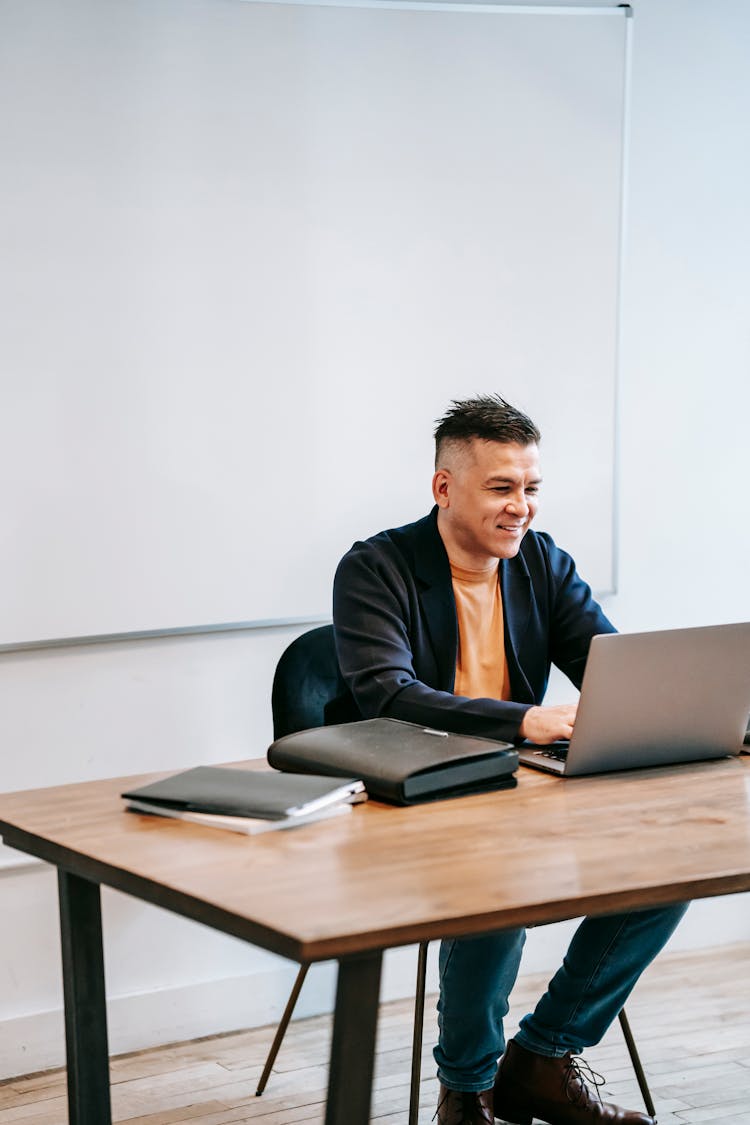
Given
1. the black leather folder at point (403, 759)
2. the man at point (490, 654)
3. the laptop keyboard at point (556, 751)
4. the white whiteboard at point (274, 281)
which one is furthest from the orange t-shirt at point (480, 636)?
the white whiteboard at point (274, 281)

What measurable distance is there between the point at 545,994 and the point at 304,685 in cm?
68

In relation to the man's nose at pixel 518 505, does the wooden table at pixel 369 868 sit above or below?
below

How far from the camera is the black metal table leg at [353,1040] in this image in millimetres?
1297

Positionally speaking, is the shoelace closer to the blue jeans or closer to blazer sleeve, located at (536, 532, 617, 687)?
the blue jeans

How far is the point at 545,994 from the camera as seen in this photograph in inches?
90.9

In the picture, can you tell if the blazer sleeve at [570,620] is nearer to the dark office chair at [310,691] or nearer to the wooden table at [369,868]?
the dark office chair at [310,691]

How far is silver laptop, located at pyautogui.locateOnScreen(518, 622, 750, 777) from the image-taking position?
1811 mm

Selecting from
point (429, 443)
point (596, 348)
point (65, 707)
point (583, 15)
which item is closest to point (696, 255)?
point (596, 348)

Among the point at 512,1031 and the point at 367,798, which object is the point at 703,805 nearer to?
the point at 367,798

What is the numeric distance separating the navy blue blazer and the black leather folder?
0.59ft

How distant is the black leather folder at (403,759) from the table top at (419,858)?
0.03m

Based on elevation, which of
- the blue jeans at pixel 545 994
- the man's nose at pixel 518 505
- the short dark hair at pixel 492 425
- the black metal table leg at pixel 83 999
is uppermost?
the short dark hair at pixel 492 425

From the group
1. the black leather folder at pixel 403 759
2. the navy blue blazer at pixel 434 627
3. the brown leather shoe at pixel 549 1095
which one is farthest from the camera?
the brown leather shoe at pixel 549 1095

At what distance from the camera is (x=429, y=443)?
10.2ft
